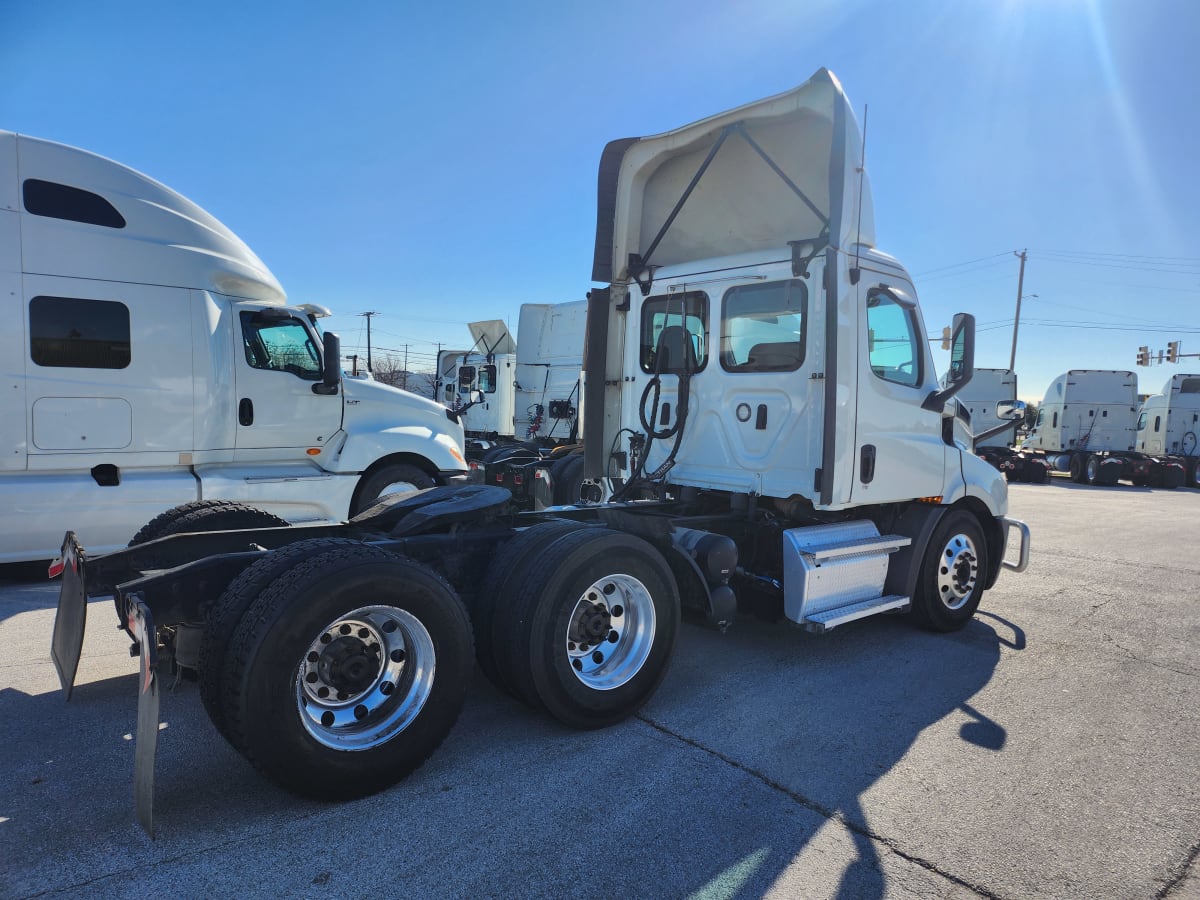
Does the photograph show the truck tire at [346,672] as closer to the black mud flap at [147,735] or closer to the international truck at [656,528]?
the international truck at [656,528]

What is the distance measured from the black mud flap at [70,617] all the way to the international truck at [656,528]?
0.03 metres

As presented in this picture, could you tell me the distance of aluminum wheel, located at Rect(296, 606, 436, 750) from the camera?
291cm

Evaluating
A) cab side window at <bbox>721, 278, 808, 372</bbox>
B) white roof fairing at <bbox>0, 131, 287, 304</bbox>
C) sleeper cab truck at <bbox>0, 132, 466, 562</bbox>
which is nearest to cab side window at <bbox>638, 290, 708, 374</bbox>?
cab side window at <bbox>721, 278, 808, 372</bbox>

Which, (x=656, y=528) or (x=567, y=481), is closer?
(x=656, y=528)

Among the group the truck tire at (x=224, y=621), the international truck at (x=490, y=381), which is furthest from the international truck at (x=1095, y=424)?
the truck tire at (x=224, y=621)

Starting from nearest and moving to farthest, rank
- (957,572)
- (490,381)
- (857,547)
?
(857,547), (957,572), (490,381)

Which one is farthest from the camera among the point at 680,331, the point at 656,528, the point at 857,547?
the point at 680,331

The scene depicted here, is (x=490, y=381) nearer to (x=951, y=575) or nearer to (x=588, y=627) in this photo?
(x=951, y=575)

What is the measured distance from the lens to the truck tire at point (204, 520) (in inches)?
163

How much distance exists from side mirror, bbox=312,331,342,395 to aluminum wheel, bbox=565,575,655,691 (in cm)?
483

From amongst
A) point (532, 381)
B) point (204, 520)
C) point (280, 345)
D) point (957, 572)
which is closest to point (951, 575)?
point (957, 572)

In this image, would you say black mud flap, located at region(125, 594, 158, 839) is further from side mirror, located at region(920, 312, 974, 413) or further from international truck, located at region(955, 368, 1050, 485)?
international truck, located at region(955, 368, 1050, 485)

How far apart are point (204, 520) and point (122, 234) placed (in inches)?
143

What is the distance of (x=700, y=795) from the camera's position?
3.05 metres
